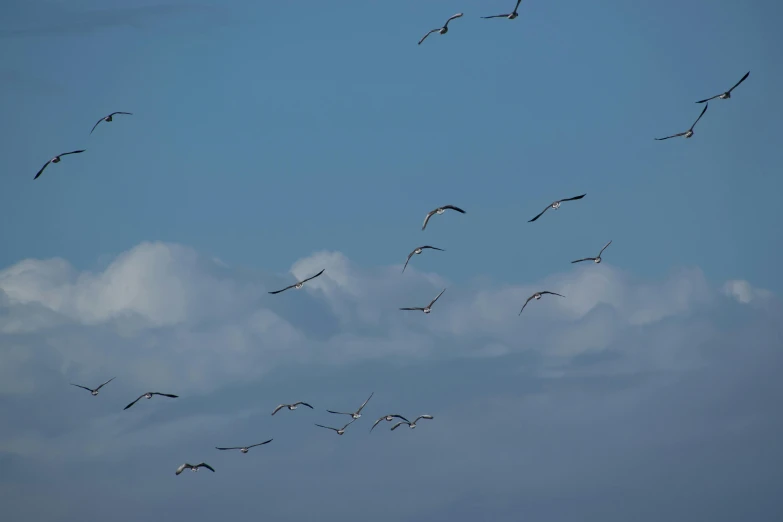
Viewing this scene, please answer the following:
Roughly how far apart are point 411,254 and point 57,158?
27.8m

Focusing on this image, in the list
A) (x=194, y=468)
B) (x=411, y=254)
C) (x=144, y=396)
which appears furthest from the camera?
(x=144, y=396)

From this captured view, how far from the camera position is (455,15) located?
280 feet

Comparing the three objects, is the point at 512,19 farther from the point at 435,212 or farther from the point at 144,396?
the point at 144,396

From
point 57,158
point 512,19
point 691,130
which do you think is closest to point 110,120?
point 57,158

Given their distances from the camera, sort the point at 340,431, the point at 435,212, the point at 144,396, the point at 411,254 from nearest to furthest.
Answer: the point at 435,212, the point at 411,254, the point at 144,396, the point at 340,431

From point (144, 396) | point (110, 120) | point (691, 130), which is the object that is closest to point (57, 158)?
point (110, 120)

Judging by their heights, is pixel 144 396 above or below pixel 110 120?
below

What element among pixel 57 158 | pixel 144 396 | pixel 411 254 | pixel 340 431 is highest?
pixel 57 158

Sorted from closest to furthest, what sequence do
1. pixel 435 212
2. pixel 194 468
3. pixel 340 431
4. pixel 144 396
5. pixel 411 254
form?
pixel 435 212, pixel 411 254, pixel 194 468, pixel 144 396, pixel 340 431

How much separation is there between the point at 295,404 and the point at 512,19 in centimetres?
4221

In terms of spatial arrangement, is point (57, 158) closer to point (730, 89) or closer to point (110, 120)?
point (110, 120)

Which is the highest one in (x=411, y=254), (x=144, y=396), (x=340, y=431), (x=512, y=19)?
(x=512, y=19)

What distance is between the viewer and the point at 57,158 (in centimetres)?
9494

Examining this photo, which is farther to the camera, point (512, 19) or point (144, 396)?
point (144, 396)
